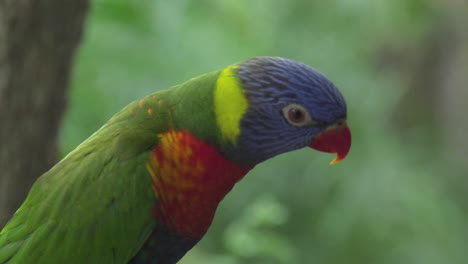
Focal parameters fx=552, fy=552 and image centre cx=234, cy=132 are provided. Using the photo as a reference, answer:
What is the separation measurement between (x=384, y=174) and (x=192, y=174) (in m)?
2.40

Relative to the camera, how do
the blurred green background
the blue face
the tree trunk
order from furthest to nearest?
the blurred green background → the tree trunk → the blue face

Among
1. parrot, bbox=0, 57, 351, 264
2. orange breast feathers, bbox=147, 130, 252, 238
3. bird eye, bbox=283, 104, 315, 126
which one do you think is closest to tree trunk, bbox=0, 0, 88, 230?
parrot, bbox=0, 57, 351, 264

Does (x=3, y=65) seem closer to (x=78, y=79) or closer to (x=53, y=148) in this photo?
(x=53, y=148)

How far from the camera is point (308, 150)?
344 cm

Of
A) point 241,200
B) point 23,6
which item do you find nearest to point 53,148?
point 23,6

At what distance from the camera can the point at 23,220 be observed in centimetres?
129

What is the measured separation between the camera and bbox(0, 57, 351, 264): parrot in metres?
1.22

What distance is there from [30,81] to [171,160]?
634 mm

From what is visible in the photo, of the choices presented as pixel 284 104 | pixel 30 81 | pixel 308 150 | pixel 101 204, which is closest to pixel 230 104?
pixel 284 104

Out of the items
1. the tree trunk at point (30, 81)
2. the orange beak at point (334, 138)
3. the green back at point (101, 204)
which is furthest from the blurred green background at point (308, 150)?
the orange beak at point (334, 138)

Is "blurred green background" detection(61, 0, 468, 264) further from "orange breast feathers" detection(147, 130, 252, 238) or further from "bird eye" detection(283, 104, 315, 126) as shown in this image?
"bird eye" detection(283, 104, 315, 126)

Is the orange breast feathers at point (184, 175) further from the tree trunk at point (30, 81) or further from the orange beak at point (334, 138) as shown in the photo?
the tree trunk at point (30, 81)

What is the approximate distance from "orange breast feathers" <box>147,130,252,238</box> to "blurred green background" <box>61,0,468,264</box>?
70.5 inches

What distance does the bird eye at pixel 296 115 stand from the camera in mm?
1204
